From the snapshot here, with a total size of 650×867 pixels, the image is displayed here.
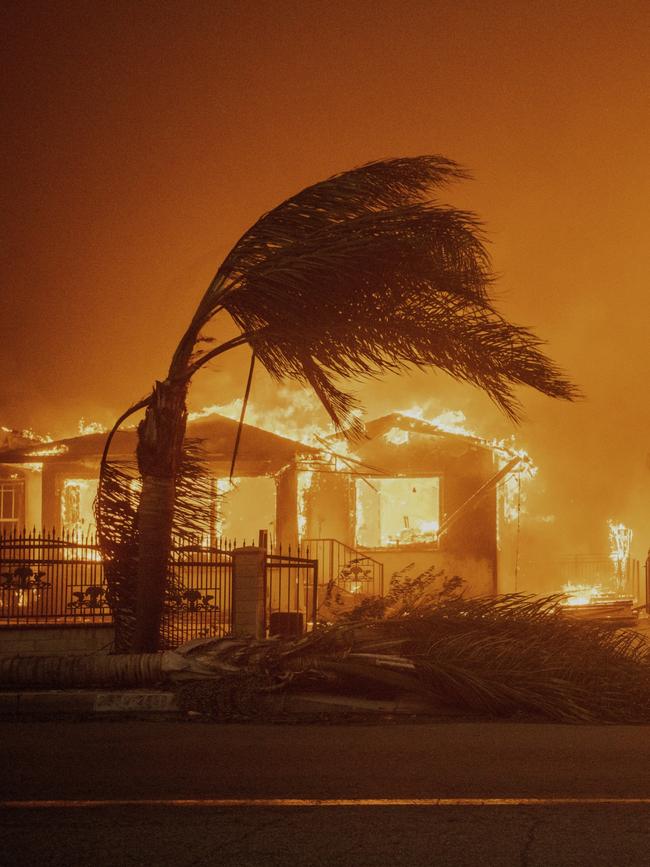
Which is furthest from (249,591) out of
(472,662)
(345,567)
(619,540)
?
(619,540)

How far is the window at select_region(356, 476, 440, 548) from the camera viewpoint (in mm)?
25828

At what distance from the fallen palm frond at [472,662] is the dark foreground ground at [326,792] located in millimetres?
807

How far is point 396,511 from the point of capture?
85.4 feet

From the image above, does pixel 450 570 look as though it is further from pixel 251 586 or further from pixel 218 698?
pixel 218 698

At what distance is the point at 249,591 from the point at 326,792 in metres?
7.32

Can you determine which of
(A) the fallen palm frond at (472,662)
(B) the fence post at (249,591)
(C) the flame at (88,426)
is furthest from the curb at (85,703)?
(C) the flame at (88,426)

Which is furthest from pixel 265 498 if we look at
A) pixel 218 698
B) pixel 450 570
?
pixel 218 698

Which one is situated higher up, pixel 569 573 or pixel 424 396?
pixel 424 396

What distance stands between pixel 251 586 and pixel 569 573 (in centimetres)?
2427

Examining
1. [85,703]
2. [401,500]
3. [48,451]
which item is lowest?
[85,703]

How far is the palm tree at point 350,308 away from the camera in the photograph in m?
10.5

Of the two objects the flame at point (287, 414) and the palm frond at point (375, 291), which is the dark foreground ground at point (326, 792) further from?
the flame at point (287, 414)

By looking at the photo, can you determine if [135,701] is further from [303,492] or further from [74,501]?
[303,492]

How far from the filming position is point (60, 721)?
29.7 ft
